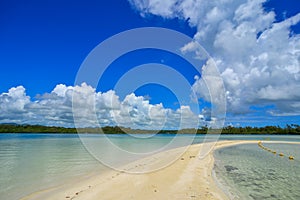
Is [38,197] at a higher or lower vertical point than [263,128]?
lower

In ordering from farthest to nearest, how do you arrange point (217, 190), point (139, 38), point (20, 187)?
point (139, 38) < point (20, 187) < point (217, 190)

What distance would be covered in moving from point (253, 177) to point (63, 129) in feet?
455

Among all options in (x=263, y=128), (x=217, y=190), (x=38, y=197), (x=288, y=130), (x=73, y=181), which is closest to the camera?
(x=38, y=197)

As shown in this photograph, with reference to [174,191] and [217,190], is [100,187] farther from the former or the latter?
[217,190]

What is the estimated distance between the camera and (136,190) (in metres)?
7.66

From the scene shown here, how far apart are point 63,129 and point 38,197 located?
Result: 138 m

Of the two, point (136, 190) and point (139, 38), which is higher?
point (139, 38)

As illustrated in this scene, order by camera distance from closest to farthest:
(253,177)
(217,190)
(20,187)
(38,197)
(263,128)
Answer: (38,197) → (217,190) → (20,187) → (253,177) → (263,128)

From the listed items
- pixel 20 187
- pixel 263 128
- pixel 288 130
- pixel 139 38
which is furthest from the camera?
pixel 263 128

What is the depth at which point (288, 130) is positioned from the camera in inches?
4958

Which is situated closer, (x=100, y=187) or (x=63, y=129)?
(x=100, y=187)

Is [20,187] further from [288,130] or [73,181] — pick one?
[288,130]

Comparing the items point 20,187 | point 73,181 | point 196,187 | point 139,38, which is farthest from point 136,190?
point 139,38

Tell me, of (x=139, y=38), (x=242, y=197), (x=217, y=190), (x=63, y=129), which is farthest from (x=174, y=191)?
(x=63, y=129)
